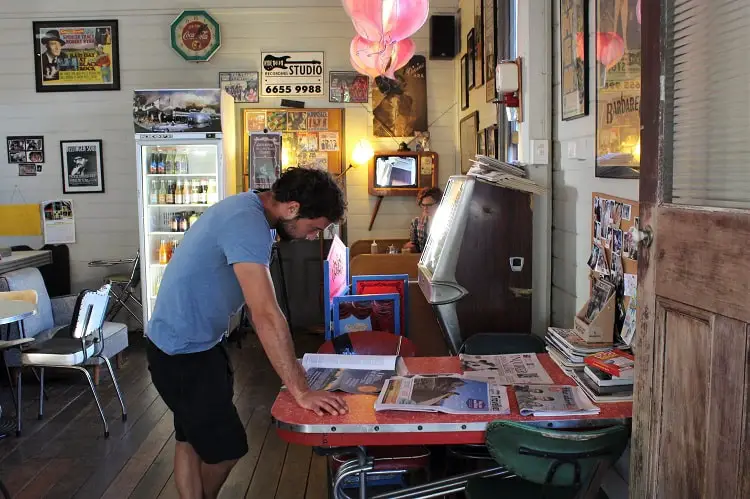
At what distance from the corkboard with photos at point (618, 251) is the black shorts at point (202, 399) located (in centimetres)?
148

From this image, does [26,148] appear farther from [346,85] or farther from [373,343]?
[373,343]

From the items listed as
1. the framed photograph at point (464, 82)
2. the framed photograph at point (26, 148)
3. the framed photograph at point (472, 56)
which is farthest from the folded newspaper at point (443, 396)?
the framed photograph at point (26, 148)

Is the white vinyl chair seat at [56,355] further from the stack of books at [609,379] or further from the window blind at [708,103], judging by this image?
the window blind at [708,103]

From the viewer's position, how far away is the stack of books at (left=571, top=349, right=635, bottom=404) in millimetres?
2199

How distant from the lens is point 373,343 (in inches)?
123

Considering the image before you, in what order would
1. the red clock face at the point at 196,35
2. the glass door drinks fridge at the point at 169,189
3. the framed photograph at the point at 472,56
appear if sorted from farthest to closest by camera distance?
the red clock face at the point at 196,35 → the glass door drinks fridge at the point at 169,189 → the framed photograph at the point at 472,56

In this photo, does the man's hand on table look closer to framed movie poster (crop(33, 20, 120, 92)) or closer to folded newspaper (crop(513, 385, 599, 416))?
folded newspaper (crop(513, 385, 599, 416))

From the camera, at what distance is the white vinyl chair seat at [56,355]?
14.8ft

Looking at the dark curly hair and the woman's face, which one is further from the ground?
the dark curly hair

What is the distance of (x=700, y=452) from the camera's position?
159 centimetres

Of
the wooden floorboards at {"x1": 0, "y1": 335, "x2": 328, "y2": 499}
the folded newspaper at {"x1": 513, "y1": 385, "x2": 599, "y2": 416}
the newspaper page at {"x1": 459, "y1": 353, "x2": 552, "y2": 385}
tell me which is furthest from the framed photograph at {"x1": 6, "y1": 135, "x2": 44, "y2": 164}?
the folded newspaper at {"x1": 513, "y1": 385, "x2": 599, "y2": 416}

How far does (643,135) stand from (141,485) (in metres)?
3.00

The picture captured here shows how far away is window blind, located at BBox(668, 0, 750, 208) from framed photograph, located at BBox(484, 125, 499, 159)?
3.25 m

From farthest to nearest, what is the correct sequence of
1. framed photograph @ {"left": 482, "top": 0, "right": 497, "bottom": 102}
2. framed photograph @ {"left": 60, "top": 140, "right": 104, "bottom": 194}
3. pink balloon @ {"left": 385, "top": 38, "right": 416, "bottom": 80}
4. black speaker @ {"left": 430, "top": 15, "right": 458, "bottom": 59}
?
framed photograph @ {"left": 60, "top": 140, "right": 104, "bottom": 194}
black speaker @ {"left": 430, "top": 15, "right": 458, "bottom": 59}
pink balloon @ {"left": 385, "top": 38, "right": 416, "bottom": 80}
framed photograph @ {"left": 482, "top": 0, "right": 497, "bottom": 102}
